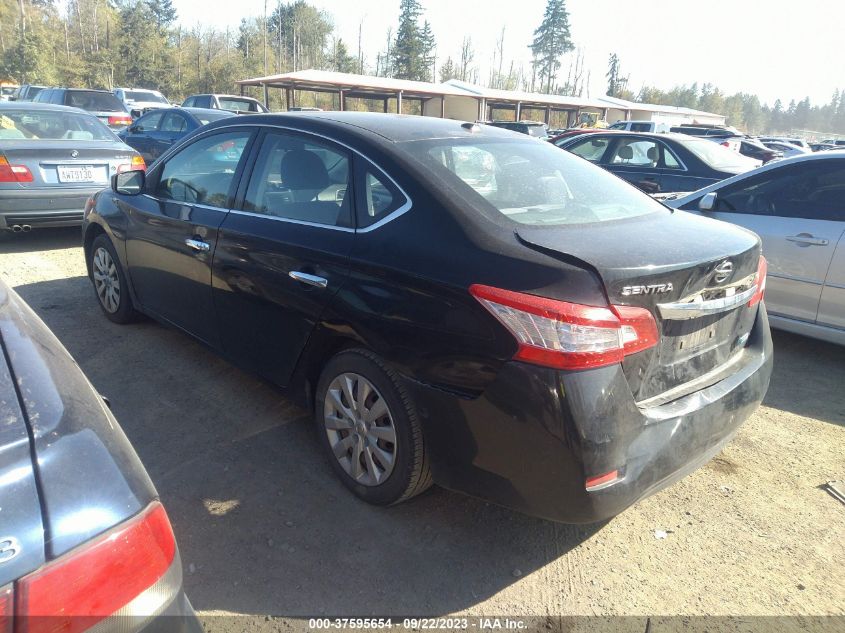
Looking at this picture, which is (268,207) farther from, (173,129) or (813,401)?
(173,129)

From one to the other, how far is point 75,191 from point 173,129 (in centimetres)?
565

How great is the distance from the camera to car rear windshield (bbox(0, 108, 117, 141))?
741cm

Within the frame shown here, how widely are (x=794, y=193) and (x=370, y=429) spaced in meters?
4.07

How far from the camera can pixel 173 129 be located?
1216 centimetres

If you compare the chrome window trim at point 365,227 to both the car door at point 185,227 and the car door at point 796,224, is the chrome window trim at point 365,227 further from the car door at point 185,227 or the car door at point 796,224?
the car door at point 796,224

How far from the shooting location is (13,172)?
6.68 metres

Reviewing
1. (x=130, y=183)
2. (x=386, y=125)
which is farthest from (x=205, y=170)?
(x=386, y=125)

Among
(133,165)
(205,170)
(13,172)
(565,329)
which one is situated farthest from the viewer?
(133,165)

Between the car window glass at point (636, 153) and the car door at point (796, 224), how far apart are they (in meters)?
3.94

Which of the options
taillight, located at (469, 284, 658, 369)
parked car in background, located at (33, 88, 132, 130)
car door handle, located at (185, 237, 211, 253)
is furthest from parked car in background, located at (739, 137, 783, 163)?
parked car in background, located at (33, 88, 132, 130)

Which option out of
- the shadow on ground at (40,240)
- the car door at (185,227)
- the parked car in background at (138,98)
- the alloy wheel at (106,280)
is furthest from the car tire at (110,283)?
the parked car in background at (138,98)

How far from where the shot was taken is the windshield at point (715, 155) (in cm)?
842

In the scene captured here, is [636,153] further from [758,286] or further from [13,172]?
[13,172]

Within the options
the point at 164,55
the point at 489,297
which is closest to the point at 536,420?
the point at 489,297
